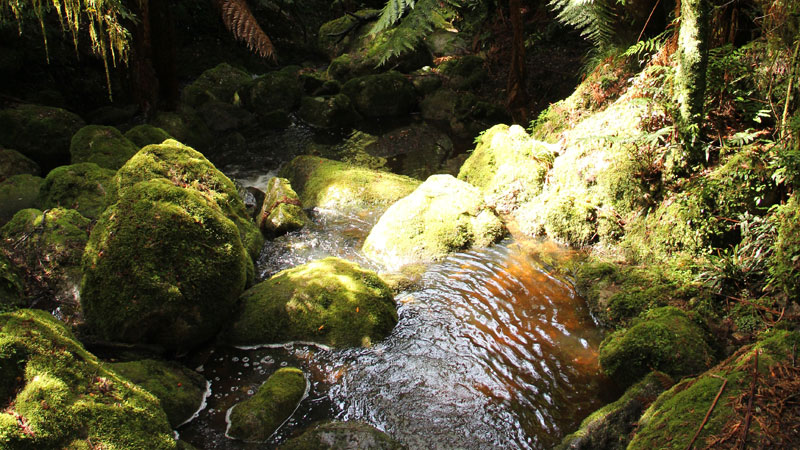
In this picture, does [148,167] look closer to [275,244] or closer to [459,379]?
[275,244]

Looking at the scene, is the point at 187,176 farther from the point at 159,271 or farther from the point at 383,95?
the point at 383,95

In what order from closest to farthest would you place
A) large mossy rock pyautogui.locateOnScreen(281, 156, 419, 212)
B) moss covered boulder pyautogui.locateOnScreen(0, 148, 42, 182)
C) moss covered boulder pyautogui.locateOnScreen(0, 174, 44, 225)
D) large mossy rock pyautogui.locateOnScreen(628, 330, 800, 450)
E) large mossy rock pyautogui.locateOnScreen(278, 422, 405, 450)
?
large mossy rock pyautogui.locateOnScreen(628, 330, 800, 450) < large mossy rock pyautogui.locateOnScreen(278, 422, 405, 450) < moss covered boulder pyautogui.locateOnScreen(0, 174, 44, 225) < moss covered boulder pyautogui.locateOnScreen(0, 148, 42, 182) < large mossy rock pyautogui.locateOnScreen(281, 156, 419, 212)

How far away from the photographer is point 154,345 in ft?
15.2

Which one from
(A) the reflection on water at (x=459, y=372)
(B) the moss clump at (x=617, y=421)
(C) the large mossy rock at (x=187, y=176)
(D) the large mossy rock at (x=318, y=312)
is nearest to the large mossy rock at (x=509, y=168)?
(A) the reflection on water at (x=459, y=372)

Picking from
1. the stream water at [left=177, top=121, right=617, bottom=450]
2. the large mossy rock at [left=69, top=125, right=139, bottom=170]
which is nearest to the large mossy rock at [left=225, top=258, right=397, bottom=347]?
the stream water at [left=177, top=121, right=617, bottom=450]

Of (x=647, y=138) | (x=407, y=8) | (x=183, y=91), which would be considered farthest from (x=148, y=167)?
(x=183, y=91)

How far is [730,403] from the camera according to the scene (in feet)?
7.70

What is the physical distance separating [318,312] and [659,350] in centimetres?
302

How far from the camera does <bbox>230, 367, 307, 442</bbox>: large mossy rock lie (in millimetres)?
3797

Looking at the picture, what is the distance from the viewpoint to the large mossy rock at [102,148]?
7.74 meters

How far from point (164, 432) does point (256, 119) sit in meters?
10.5

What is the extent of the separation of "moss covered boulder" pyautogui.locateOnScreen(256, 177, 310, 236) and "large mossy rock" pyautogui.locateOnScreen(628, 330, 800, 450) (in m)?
5.52

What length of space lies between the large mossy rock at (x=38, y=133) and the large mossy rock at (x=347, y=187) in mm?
4236

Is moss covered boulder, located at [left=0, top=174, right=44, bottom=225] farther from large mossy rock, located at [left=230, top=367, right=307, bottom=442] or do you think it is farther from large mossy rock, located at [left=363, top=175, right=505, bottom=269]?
A: large mossy rock, located at [left=230, top=367, right=307, bottom=442]
